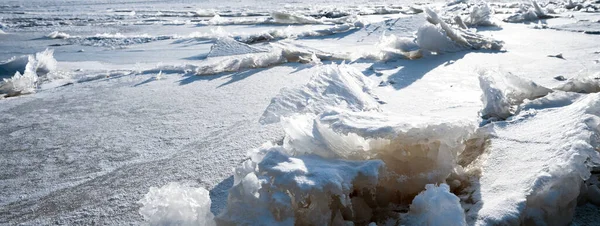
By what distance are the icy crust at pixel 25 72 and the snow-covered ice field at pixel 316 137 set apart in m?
0.02

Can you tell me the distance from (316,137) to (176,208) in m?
0.39

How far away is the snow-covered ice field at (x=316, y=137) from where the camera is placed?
0.97 metres

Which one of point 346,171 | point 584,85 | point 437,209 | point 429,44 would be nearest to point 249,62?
point 429,44

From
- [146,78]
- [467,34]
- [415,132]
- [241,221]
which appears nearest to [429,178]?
[415,132]

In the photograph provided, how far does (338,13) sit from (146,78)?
16.6ft

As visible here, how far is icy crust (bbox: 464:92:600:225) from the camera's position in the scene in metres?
0.98

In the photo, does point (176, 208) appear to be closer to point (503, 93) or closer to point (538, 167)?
point (538, 167)

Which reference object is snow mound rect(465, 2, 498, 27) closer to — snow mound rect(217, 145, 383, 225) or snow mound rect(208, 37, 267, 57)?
snow mound rect(208, 37, 267, 57)

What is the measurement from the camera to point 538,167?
110 cm

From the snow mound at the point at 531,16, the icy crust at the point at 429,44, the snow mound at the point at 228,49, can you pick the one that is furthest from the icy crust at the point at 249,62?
the snow mound at the point at 531,16

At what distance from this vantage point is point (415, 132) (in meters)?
1.09

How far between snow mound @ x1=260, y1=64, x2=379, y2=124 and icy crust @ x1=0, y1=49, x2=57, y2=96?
1893mm

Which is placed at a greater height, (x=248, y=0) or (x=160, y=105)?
(x=160, y=105)

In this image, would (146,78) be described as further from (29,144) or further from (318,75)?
(318,75)
